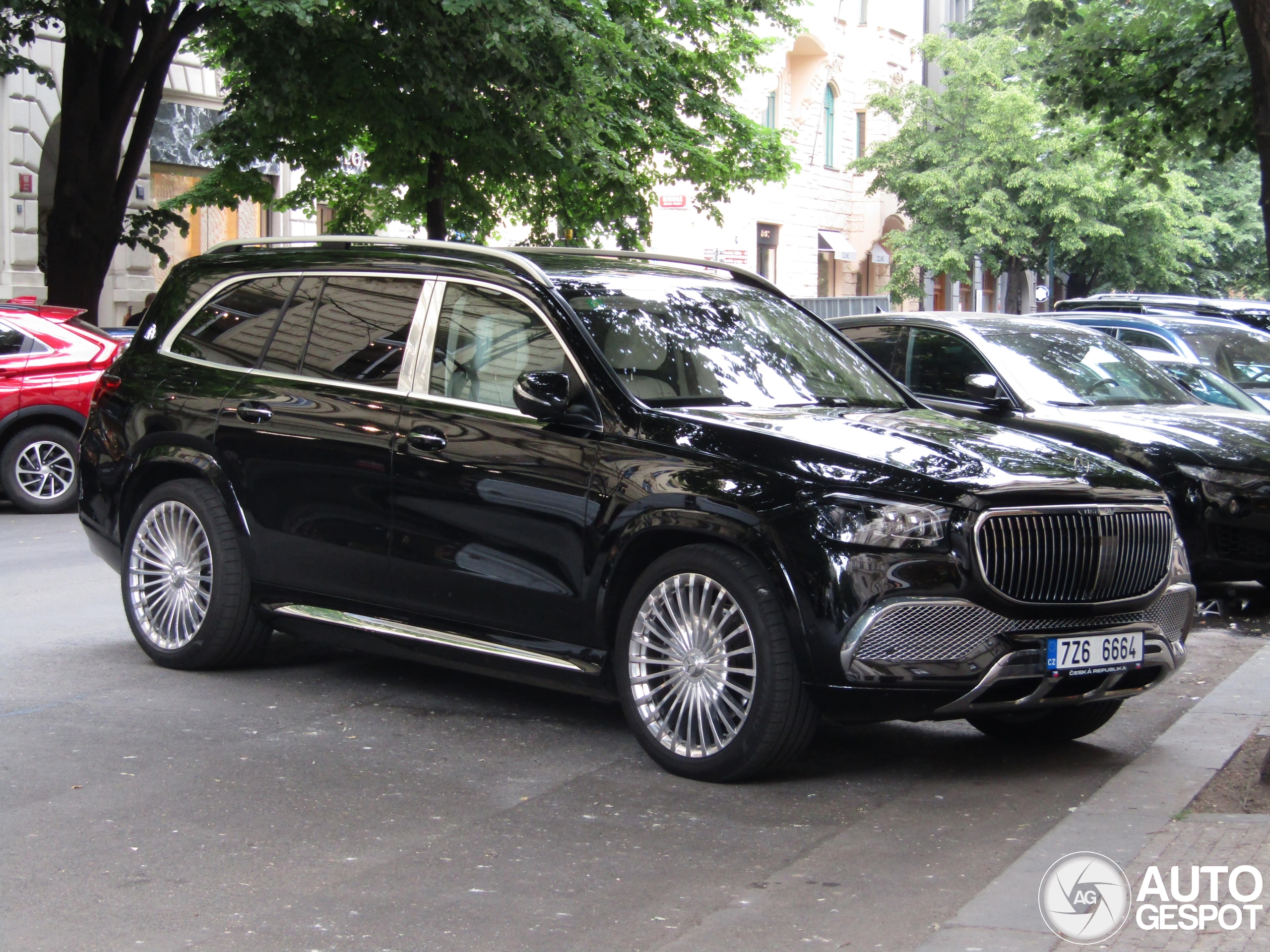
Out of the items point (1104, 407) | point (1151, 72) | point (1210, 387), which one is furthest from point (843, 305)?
point (1104, 407)

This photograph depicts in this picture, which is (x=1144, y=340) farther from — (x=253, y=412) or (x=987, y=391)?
(x=253, y=412)

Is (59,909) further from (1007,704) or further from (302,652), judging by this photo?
(302,652)

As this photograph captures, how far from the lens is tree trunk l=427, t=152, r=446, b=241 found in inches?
788

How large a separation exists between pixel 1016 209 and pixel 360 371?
3855 centimetres

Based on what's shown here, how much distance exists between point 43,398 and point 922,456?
36.2 feet

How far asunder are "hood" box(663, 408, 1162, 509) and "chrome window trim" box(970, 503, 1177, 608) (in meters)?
0.03

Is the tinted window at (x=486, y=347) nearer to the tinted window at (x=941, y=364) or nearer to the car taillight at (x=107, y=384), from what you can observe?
the car taillight at (x=107, y=384)

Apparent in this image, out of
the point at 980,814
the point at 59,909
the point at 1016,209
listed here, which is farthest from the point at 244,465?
the point at 1016,209

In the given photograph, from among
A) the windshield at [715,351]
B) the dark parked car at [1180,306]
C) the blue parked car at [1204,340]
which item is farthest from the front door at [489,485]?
the dark parked car at [1180,306]

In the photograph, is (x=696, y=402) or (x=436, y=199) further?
(x=436, y=199)

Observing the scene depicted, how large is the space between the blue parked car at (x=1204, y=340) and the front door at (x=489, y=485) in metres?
9.11

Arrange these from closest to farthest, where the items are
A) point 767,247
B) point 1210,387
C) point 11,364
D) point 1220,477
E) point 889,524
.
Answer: point 889,524
point 1220,477
point 1210,387
point 11,364
point 767,247

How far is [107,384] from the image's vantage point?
26.9ft

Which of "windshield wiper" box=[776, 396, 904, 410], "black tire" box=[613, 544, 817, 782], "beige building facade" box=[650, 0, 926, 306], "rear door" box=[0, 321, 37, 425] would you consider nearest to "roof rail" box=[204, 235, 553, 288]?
"windshield wiper" box=[776, 396, 904, 410]
